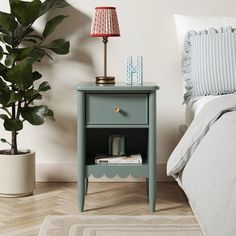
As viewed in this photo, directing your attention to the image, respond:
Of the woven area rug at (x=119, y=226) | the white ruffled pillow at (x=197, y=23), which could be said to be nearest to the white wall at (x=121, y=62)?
the white ruffled pillow at (x=197, y=23)

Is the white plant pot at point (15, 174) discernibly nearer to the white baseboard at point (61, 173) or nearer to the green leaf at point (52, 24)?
the white baseboard at point (61, 173)

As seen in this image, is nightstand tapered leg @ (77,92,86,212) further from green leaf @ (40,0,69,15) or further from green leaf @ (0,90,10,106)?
green leaf @ (40,0,69,15)

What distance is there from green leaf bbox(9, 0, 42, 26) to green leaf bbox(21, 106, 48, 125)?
0.48 metres

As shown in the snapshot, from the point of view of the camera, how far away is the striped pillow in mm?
2889

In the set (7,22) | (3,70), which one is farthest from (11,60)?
(7,22)

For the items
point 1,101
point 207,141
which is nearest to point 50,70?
point 1,101

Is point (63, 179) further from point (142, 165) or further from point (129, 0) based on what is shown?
point (129, 0)

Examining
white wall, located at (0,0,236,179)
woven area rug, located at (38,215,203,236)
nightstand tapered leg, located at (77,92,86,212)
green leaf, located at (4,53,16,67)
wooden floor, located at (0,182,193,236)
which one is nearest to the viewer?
woven area rug, located at (38,215,203,236)

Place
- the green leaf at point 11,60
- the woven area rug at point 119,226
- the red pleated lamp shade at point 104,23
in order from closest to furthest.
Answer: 1. the woven area rug at point 119,226
2. the red pleated lamp shade at point 104,23
3. the green leaf at point 11,60

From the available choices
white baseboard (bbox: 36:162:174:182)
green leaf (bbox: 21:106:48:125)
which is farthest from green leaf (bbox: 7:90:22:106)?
white baseboard (bbox: 36:162:174:182)

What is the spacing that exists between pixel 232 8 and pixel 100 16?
3.09 feet

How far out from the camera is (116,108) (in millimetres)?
2740

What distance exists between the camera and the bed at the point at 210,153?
5.36ft

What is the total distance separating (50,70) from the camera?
3.40 meters
